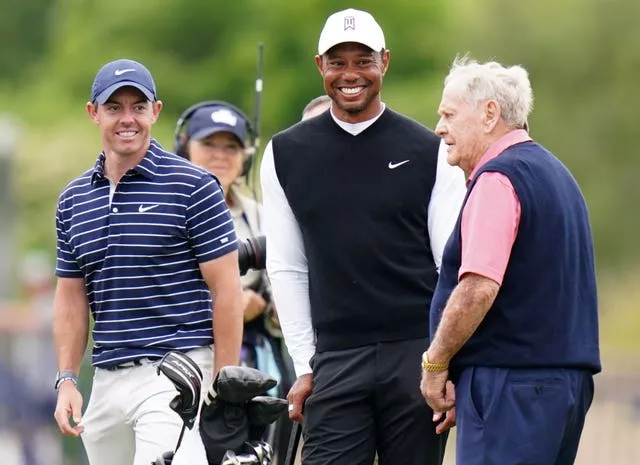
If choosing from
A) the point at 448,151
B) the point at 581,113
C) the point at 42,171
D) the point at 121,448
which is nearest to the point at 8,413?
the point at 121,448

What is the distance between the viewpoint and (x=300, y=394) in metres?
7.61

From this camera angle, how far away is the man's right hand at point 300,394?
25.0ft

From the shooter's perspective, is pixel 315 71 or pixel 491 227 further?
pixel 315 71

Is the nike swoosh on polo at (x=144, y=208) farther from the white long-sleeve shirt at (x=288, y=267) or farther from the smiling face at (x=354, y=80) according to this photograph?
the smiling face at (x=354, y=80)

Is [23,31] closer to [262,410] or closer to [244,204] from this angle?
[244,204]

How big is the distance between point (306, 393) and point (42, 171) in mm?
35357

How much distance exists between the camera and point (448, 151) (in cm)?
695

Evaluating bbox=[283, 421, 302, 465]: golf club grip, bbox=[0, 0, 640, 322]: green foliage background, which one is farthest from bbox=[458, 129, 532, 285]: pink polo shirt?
bbox=[0, 0, 640, 322]: green foliage background

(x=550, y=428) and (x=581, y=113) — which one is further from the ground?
(x=581, y=113)

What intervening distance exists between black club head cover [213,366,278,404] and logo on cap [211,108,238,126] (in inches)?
106

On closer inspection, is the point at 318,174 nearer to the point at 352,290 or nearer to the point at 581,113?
the point at 352,290

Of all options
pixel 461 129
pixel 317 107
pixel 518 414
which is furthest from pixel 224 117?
pixel 518 414

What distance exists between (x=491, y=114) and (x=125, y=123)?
162 centimetres

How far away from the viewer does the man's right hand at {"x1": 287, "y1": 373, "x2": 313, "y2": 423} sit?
7.61 meters
